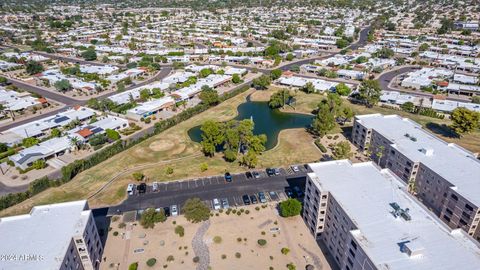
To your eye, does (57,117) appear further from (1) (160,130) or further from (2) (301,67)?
(2) (301,67)

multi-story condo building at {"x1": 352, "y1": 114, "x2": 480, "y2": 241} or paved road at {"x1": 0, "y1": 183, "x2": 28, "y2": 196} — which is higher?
multi-story condo building at {"x1": 352, "y1": 114, "x2": 480, "y2": 241}

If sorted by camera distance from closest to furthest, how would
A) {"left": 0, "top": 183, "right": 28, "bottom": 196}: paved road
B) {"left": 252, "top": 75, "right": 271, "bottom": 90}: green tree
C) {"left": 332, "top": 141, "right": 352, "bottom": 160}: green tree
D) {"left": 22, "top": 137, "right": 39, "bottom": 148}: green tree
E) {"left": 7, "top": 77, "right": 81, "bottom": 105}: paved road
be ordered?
{"left": 0, "top": 183, "right": 28, "bottom": 196}: paved road, {"left": 332, "top": 141, "right": 352, "bottom": 160}: green tree, {"left": 22, "top": 137, "right": 39, "bottom": 148}: green tree, {"left": 7, "top": 77, "right": 81, "bottom": 105}: paved road, {"left": 252, "top": 75, "right": 271, "bottom": 90}: green tree

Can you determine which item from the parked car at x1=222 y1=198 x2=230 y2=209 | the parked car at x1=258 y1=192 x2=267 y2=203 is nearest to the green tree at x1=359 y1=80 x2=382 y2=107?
the parked car at x1=258 y1=192 x2=267 y2=203

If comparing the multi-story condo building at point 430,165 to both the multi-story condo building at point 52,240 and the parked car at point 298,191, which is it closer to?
the parked car at point 298,191

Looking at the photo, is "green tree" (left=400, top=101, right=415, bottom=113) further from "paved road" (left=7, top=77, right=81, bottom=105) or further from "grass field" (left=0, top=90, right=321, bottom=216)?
"paved road" (left=7, top=77, right=81, bottom=105)

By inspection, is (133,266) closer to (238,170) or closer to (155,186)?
(155,186)

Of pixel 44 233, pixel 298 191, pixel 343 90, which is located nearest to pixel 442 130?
pixel 343 90

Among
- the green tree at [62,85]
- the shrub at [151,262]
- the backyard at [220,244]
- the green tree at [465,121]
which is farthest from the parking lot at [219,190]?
the green tree at [62,85]
